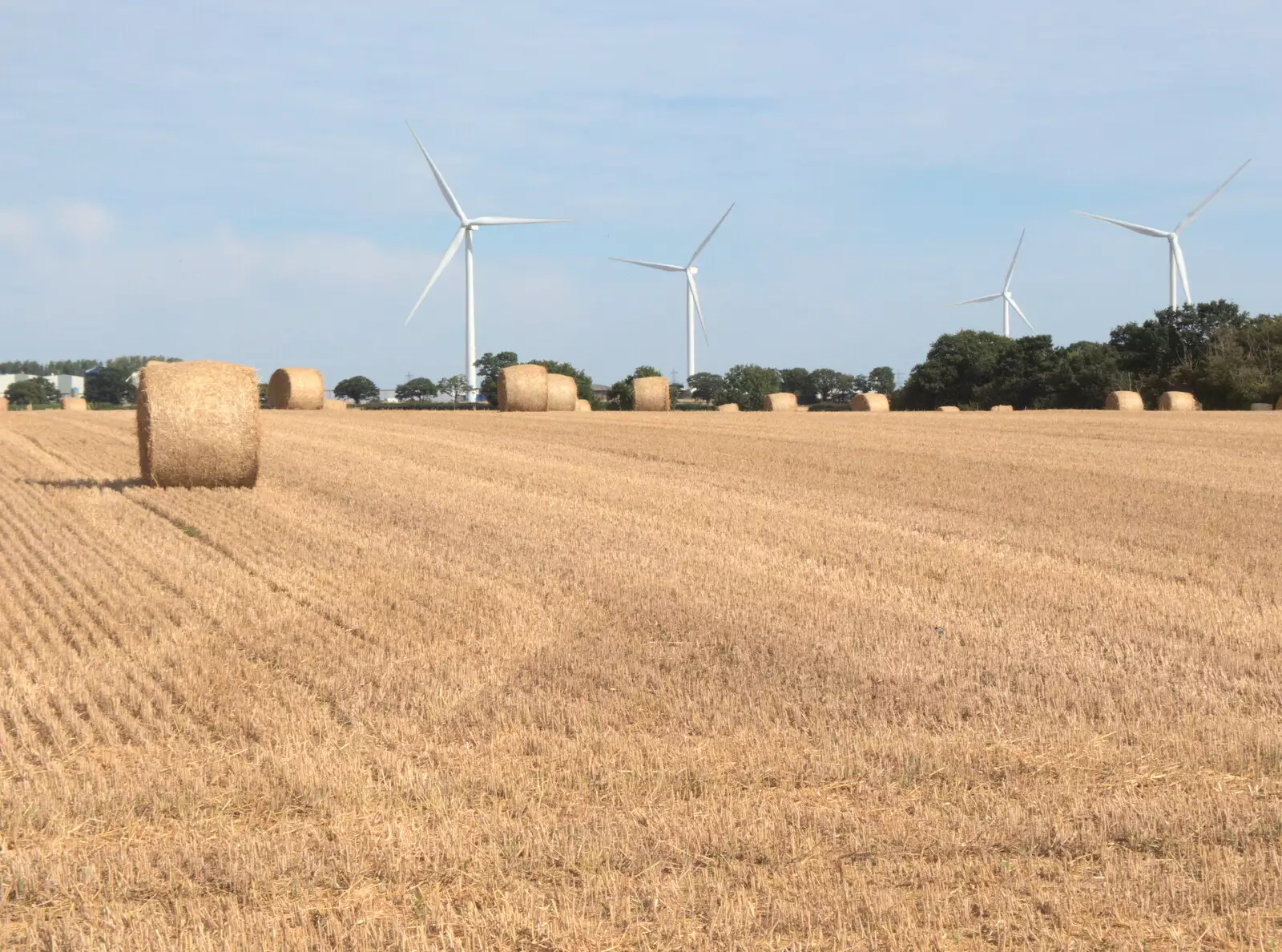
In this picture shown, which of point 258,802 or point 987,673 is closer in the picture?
point 258,802

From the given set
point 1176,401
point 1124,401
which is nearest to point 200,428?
point 1124,401

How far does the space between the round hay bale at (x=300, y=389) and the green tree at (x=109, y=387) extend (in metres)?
91.4

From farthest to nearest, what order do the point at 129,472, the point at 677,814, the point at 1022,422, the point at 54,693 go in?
the point at 1022,422, the point at 129,472, the point at 54,693, the point at 677,814

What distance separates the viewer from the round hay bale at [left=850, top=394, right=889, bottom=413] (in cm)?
5903

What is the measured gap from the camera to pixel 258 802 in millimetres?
6441

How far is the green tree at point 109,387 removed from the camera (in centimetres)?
13188

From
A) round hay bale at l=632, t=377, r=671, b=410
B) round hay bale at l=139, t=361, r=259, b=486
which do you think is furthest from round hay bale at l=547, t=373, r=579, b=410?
round hay bale at l=139, t=361, r=259, b=486

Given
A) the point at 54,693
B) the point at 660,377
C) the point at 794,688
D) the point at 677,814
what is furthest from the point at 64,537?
the point at 660,377

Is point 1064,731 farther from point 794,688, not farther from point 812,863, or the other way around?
point 812,863

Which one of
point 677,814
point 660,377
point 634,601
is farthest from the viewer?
point 660,377

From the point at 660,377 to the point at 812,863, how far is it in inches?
1823

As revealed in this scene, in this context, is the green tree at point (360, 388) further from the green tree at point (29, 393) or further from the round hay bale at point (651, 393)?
the round hay bale at point (651, 393)

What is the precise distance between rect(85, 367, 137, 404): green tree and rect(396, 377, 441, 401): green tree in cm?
3086

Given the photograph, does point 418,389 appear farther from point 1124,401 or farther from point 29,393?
point 1124,401
